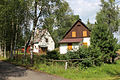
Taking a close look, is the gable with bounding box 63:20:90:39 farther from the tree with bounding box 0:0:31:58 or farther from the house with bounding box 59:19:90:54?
the tree with bounding box 0:0:31:58

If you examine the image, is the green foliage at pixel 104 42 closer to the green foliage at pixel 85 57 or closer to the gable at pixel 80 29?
the green foliage at pixel 85 57

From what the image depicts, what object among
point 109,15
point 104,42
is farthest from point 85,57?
point 109,15

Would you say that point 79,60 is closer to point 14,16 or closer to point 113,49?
point 113,49

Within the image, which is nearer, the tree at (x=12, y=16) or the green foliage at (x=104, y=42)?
the green foliage at (x=104, y=42)

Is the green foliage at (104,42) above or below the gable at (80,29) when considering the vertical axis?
below

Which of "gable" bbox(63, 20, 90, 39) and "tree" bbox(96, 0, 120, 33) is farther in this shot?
"tree" bbox(96, 0, 120, 33)

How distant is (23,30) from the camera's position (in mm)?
21625

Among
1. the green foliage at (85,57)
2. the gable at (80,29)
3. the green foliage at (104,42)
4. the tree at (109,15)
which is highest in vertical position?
the tree at (109,15)

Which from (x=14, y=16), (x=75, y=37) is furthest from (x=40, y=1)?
(x=75, y=37)

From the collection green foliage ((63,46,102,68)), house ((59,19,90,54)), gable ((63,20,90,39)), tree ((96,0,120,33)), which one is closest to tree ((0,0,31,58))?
green foliage ((63,46,102,68))

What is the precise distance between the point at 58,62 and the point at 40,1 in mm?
7755

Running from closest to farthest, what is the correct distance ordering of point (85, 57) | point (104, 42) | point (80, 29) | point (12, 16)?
point (85, 57)
point (104, 42)
point (12, 16)
point (80, 29)

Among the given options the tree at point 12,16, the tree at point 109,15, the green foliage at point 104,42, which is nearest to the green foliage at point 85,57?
the green foliage at point 104,42

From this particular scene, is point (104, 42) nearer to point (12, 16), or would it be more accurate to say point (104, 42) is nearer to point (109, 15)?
point (12, 16)
